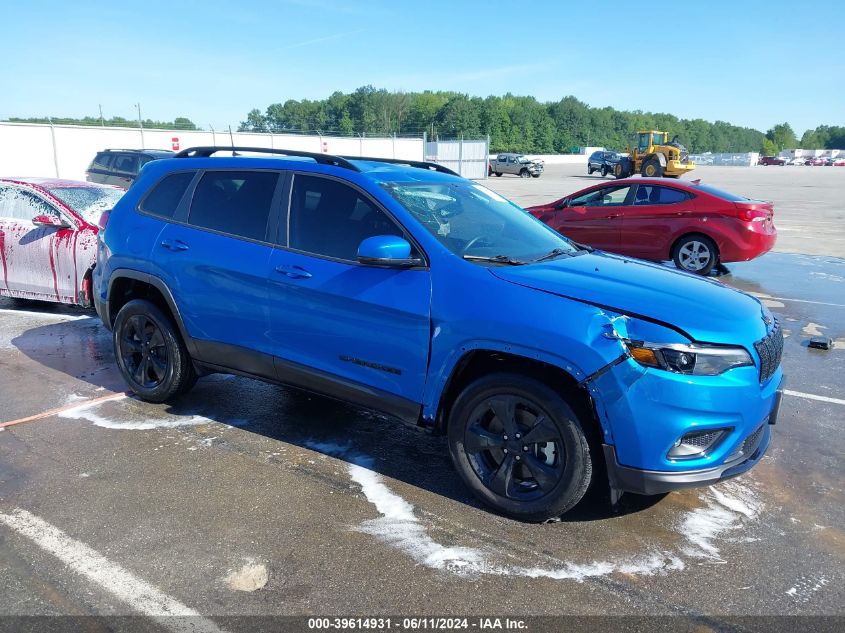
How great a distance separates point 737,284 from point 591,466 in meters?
8.13

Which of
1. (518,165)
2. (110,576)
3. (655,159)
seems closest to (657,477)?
(110,576)

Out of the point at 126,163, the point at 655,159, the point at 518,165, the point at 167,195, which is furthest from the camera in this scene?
the point at 518,165

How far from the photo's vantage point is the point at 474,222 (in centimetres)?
416

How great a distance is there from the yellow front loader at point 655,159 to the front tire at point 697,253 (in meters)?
28.3

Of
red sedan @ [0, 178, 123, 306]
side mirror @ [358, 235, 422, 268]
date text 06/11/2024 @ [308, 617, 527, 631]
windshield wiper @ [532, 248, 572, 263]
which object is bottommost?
date text 06/11/2024 @ [308, 617, 527, 631]

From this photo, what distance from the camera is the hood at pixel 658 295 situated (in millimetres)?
3162

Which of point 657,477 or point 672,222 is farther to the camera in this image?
point 672,222

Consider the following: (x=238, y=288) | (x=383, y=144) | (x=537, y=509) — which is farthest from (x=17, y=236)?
(x=383, y=144)

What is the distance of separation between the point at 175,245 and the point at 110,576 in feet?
7.93

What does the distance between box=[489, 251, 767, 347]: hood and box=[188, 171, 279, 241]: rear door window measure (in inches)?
68.2

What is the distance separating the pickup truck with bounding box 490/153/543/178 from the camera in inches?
1745

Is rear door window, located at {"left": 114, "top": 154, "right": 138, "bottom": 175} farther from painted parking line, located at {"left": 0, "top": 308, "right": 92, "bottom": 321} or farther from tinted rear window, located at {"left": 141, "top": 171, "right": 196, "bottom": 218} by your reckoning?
tinted rear window, located at {"left": 141, "top": 171, "right": 196, "bottom": 218}

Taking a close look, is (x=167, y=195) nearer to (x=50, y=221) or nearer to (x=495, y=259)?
(x=495, y=259)

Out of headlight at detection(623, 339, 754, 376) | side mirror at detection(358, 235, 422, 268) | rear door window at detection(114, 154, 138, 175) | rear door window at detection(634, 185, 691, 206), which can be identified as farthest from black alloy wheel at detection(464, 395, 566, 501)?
rear door window at detection(114, 154, 138, 175)
